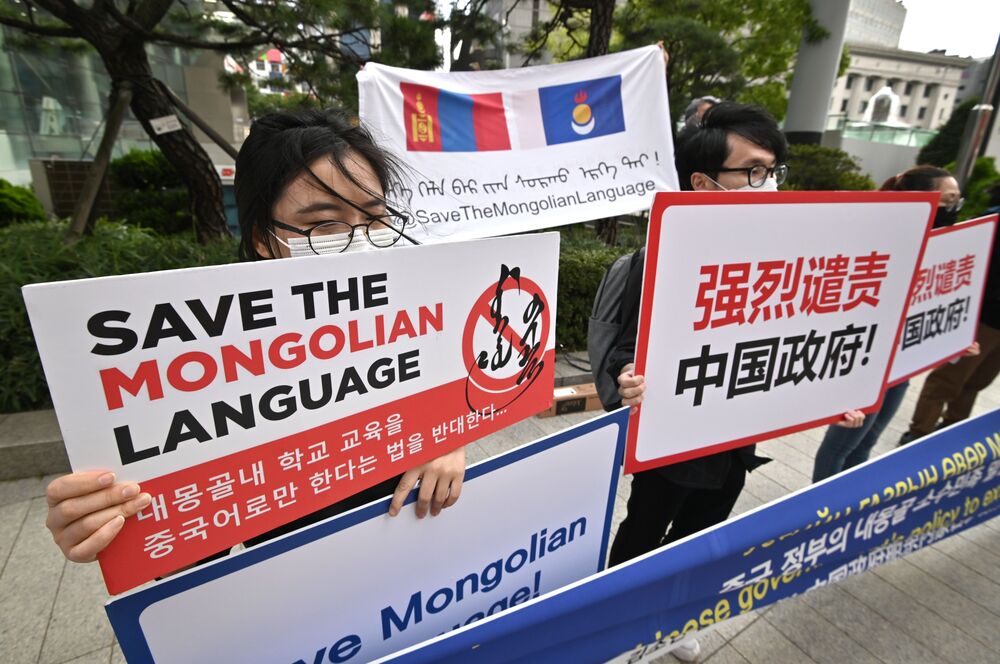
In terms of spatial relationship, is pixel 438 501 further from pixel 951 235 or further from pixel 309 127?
pixel 951 235

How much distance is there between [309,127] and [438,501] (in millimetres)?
835

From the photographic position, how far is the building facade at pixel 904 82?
4756cm

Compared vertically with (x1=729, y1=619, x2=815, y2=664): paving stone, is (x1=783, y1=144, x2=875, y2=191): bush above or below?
above

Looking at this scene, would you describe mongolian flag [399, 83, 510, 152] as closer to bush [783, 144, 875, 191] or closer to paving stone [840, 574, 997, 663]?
paving stone [840, 574, 997, 663]

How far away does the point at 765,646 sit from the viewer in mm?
1926

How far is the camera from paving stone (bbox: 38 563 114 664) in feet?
5.91

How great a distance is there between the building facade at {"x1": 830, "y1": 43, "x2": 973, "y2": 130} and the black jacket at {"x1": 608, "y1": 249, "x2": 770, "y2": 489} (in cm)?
5817

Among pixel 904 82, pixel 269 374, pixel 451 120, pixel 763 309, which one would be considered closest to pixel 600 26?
pixel 451 120

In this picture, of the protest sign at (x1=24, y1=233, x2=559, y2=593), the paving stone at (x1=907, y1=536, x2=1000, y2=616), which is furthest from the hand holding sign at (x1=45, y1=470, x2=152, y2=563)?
the paving stone at (x1=907, y1=536, x2=1000, y2=616)

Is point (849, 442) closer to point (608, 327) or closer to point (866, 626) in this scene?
point (866, 626)

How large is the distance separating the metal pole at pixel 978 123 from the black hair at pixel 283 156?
5443 millimetres

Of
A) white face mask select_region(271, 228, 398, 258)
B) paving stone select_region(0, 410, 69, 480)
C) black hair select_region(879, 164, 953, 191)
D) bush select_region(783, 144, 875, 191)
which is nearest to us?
white face mask select_region(271, 228, 398, 258)

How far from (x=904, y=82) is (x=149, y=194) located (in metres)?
66.9

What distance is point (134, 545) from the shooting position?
73cm
